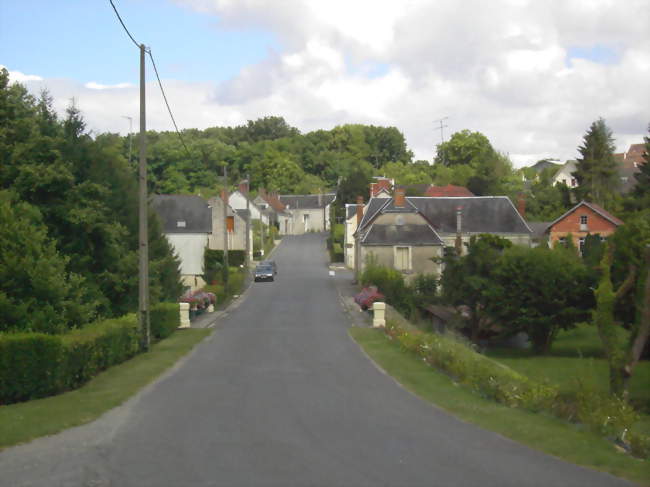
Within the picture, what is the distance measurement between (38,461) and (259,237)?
81050 millimetres

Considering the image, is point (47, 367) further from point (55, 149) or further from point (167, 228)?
point (167, 228)

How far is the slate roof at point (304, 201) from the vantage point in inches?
4986

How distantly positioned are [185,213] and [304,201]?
63.5 m

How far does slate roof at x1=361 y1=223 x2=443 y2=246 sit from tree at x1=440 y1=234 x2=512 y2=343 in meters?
19.3

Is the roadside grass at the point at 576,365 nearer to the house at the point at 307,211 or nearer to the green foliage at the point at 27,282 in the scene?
the green foliage at the point at 27,282

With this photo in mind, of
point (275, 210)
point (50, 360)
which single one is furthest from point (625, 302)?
point (275, 210)

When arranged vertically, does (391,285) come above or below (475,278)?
below

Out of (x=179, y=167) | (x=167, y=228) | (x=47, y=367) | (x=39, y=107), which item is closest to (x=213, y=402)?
(x=47, y=367)

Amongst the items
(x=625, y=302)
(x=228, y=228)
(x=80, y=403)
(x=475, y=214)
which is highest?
(x=475, y=214)

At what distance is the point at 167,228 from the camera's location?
212 ft

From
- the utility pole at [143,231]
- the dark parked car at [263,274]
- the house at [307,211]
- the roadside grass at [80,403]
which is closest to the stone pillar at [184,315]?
the utility pole at [143,231]

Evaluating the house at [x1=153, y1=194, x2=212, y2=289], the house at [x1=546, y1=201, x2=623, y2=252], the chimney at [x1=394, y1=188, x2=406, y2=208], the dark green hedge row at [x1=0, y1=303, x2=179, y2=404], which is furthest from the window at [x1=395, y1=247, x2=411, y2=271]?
the dark green hedge row at [x1=0, y1=303, x2=179, y2=404]

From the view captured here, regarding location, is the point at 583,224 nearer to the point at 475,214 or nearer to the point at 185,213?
the point at 475,214

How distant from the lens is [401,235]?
5819 centimetres
